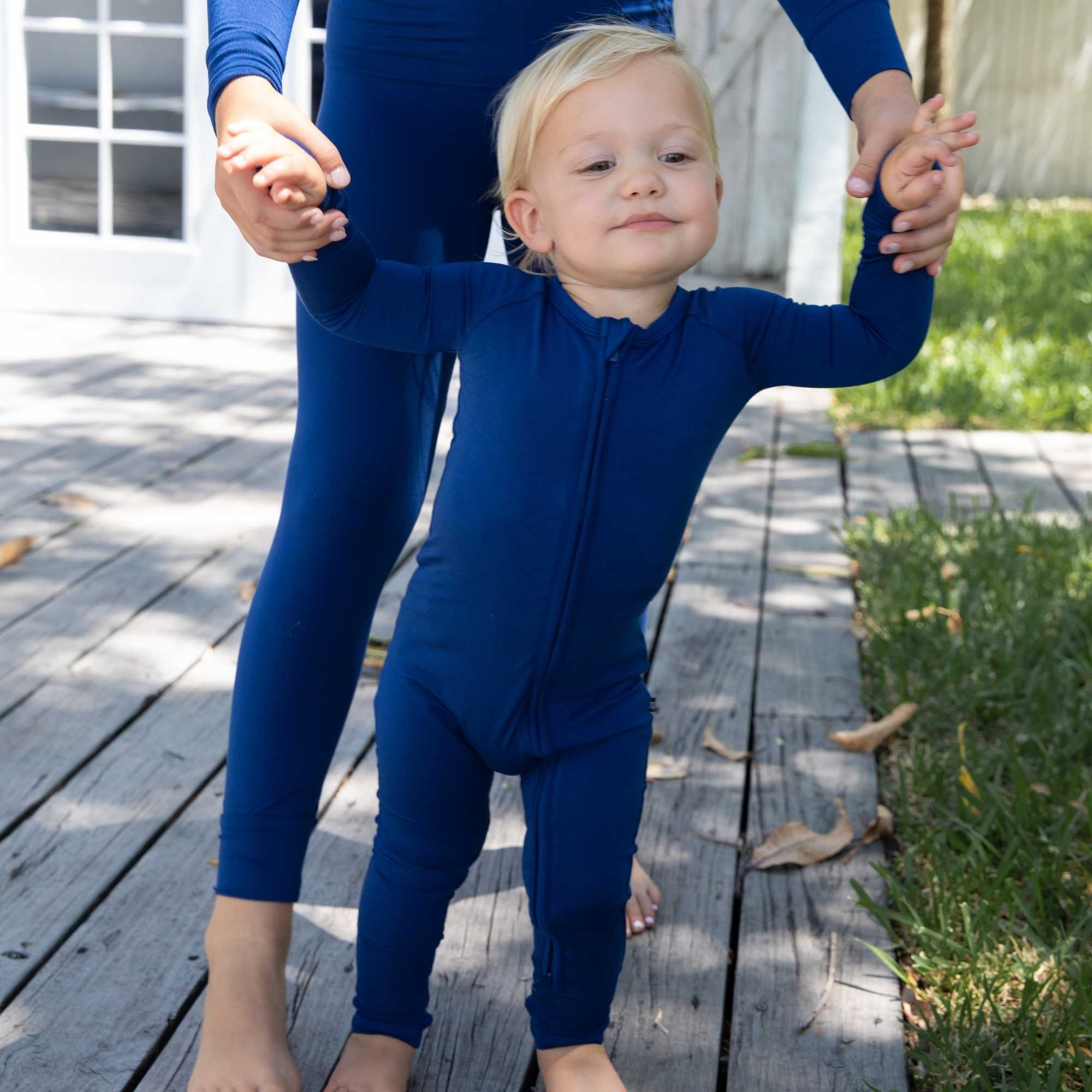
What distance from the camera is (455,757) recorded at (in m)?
1.39

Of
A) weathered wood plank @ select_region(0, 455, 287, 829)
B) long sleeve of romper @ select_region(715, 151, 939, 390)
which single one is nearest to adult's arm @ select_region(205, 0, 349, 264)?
long sleeve of romper @ select_region(715, 151, 939, 390)

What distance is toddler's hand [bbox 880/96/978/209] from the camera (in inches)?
49.4

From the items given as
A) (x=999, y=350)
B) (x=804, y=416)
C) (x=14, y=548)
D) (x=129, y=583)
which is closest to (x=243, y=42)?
(x=129, y=583)

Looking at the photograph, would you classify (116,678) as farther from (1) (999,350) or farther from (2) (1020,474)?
(1) (999,350)

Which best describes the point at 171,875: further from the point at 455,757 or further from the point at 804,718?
the point at 804,718

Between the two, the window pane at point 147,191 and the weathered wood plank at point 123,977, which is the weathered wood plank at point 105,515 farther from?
the window pane at point 147,191

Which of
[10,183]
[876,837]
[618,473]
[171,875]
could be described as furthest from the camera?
[10,183]

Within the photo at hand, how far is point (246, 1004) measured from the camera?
150 centimetres

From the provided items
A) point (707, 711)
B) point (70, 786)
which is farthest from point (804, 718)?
point (70, 786)

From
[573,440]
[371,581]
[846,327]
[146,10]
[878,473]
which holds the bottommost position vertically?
[878,473]

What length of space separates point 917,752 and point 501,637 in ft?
3.30

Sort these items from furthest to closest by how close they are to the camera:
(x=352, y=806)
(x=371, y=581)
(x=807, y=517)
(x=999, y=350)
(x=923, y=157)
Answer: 1. (x=999, y=350)
2. (x=807, y=517)
3. (x=352, y=806)
4. (x=371, y=581)
5. (x=923, y=157)

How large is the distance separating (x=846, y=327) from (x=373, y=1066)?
0.89 meters

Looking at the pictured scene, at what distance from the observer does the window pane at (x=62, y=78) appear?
6238 millimetres
